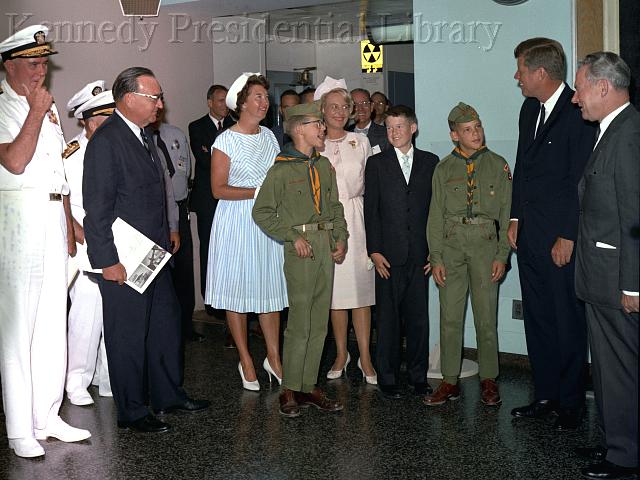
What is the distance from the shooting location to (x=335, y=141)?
516 centimetres

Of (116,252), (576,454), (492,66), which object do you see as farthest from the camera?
(492,66)

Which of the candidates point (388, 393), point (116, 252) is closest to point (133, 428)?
point (116, 252)

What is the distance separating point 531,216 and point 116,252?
6.77 ft

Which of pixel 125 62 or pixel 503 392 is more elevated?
pixel 125 62

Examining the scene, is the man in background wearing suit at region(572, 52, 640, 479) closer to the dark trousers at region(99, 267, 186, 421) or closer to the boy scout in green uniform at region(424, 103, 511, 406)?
the boy scout in green uniform at region(424, 103, 511, 406)

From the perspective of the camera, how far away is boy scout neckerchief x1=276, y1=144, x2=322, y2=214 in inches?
180

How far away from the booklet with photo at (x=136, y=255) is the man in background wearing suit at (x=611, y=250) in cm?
201

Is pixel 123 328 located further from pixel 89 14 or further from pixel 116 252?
pixel 89 14

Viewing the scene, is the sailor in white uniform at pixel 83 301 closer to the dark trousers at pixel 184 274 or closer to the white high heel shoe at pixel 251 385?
the white high heel shoe at pixel 251 385

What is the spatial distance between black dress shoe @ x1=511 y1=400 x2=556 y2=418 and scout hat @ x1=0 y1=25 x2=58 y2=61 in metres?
2.90

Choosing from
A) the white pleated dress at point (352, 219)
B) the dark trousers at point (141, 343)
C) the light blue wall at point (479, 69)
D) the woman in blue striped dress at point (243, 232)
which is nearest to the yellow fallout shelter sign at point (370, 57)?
the light blue wall at point (479, 69)

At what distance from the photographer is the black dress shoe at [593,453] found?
3.82 m

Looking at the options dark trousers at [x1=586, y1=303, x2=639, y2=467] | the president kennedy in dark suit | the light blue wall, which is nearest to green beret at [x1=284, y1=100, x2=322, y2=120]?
the president kennedy in dark suit

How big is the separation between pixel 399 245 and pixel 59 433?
2.05 meters
